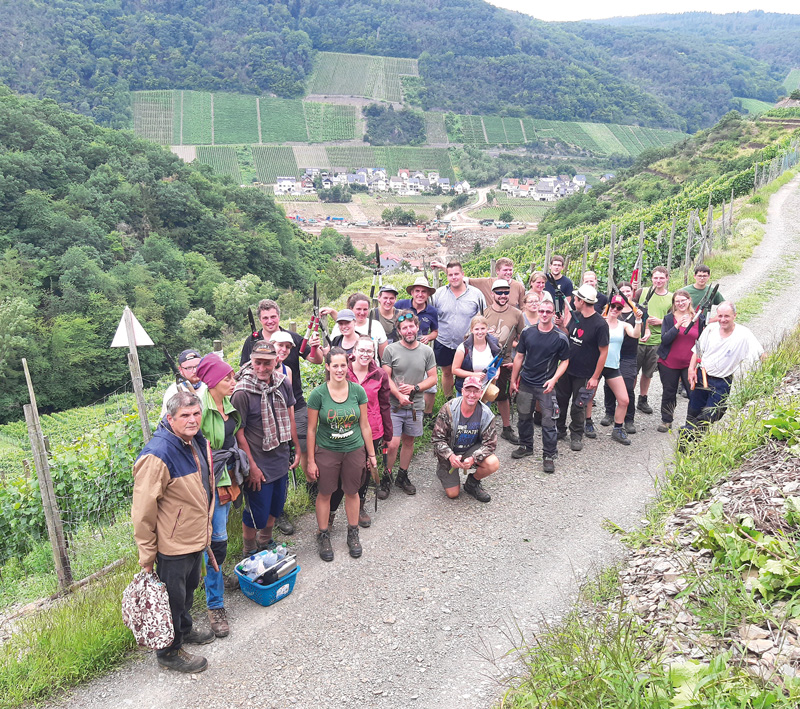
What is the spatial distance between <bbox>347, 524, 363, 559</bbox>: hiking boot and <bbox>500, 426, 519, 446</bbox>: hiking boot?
260 cm

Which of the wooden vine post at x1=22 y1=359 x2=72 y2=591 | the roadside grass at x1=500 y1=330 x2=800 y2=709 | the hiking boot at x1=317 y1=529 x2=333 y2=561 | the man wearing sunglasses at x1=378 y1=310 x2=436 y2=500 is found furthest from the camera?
A: the man wearing sunglasses at x1=378 y1=310 x2=436 y2=500

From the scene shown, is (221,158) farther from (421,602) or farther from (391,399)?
(421,602)

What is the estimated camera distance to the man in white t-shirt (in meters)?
5.63

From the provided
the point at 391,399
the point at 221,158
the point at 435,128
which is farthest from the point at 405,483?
the point at 435,128

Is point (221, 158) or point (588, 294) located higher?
point (221, 158)

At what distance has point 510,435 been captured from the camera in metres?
6.79

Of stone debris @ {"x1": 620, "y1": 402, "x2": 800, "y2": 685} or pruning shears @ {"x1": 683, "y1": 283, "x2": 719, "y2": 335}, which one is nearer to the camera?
stone debris @ {"x1": 620, "y1": 402, "x2": 800, "y2": 685}

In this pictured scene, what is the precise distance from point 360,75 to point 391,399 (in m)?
165

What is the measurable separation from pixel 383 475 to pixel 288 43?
175 metres

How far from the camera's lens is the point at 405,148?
413 ft

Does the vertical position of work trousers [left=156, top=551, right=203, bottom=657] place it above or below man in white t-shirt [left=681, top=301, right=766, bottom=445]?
below

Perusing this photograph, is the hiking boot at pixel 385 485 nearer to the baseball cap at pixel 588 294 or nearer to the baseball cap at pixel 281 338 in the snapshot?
the baseball cap at pixel 281 338

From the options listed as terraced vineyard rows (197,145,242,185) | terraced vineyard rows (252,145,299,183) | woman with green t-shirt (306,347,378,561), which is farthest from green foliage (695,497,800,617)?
terraced vineyard rows (252,145,299,183)

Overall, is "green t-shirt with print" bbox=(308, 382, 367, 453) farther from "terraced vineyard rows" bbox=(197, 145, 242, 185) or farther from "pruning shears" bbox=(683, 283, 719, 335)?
"terraced vineyard rows" bbox=(197, 145, 242, 185)
